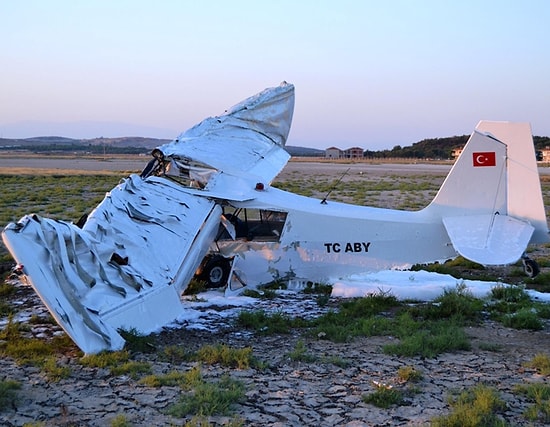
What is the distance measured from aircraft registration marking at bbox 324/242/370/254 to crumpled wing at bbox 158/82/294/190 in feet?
6.11

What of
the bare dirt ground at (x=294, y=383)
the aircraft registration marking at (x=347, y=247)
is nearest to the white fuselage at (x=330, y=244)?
the aircraft registration marking at (x=347, y=247)

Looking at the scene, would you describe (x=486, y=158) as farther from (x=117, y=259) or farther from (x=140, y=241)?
(x=117, y=259)

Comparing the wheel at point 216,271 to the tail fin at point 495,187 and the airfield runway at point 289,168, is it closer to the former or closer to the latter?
the tail fin at point 495,187

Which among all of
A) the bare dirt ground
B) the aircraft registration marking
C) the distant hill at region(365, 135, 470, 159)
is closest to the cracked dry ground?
the bare dirt ground

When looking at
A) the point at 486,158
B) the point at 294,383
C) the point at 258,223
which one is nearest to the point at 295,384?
the point at 294,383

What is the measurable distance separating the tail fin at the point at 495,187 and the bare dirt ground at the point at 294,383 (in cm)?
266

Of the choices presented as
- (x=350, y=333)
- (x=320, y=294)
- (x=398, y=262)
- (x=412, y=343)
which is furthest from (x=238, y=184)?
(x=412, y=343)

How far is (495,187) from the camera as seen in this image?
9.51m

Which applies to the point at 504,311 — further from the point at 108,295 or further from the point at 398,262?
the point at 108,295

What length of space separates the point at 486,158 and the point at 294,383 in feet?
19.7

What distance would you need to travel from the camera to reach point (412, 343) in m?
6.32

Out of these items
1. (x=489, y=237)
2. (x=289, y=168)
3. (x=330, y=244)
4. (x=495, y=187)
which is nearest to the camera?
(x=489, y=237)

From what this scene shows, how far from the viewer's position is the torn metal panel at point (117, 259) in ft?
18.5

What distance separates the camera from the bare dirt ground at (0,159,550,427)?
4.51 meters
